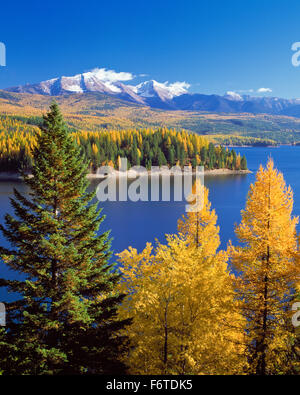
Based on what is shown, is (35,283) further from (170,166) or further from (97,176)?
(170,166)

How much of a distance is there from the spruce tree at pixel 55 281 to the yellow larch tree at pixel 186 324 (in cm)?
116

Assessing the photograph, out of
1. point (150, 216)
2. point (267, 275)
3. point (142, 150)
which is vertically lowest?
point (150, 216)

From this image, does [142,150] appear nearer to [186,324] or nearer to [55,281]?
[55,281]

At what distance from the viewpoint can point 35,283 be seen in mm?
14719

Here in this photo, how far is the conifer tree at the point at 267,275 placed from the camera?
585 inches

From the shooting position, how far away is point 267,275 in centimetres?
1502

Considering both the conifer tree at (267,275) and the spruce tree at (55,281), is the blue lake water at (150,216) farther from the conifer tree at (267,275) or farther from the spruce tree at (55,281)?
the conifer tree at (267,275)

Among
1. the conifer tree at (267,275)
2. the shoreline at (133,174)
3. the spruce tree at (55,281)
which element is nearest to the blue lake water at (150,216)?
the spruce tree at (55,281)

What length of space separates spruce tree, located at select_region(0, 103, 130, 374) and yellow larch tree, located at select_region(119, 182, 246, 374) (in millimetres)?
1157

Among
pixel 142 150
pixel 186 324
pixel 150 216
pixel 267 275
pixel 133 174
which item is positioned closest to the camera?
pixel 186 324

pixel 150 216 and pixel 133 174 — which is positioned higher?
pixel 133 174

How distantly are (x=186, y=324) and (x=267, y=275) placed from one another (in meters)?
4.34

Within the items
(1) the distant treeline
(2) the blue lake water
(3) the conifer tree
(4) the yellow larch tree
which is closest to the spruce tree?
(4) the yellow larch tree

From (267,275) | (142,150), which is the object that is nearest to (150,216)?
(267,275)
